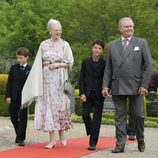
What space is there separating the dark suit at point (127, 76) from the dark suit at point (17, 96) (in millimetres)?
1841

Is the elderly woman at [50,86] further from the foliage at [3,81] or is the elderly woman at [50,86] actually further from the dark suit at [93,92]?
the foliage at [3,81]

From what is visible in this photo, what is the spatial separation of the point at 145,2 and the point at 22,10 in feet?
38.4

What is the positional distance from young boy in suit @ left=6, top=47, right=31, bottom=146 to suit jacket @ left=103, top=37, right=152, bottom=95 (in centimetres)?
185

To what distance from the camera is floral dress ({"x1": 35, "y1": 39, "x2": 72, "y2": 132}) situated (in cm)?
864

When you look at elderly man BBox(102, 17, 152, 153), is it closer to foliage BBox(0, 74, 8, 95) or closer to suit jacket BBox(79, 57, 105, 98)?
suit jacket BBox(79, 57, 105, 98)

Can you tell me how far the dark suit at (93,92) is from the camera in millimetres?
8422

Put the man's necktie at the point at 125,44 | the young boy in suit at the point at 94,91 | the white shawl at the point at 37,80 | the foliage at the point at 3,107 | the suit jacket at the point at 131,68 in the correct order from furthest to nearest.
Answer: the foliage at the point at 3,107 < the white shawl at the point at 37,80 < the young boy in suit at the point at 94,91 < the man's necktie at the point at 125,44 < the suit jacket at the point at 131,68

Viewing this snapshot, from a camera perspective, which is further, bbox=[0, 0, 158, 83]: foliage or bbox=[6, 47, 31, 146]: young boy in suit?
bbox=[0, 0, 158, 83]: foliage

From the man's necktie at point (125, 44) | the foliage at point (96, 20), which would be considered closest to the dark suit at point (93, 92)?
the man's necktie at point (125, 44)

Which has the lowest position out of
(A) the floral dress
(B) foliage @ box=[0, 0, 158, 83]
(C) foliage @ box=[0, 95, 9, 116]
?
(C) foliage @ box=[0, 95, 9, 116]

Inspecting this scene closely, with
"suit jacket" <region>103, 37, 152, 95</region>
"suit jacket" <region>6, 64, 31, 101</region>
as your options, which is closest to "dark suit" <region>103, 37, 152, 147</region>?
"suit jacket" <region>103, 37, 152, 95</region>

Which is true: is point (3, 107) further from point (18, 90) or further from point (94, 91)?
point (94, 91)

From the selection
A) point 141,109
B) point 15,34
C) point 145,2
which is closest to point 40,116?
point 141,109

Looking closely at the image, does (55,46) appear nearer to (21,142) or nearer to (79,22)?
(21,142)
